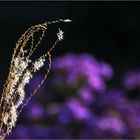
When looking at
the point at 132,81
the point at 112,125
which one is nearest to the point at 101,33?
the point at 132,81

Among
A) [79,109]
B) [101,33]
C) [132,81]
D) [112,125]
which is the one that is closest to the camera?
[112,125]

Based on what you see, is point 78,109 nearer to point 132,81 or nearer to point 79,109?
point 79,109

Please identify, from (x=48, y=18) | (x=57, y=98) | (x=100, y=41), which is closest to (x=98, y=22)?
(x=100, y=41)

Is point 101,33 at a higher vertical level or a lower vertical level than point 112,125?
lower

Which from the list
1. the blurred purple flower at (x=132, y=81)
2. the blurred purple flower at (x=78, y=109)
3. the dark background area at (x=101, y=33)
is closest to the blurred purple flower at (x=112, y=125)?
the blurred purple flower at (x=78, y=109)

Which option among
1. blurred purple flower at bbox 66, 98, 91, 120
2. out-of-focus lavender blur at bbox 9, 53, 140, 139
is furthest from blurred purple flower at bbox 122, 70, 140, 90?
blurred purple flower at bbox 66, 98, 91, 120

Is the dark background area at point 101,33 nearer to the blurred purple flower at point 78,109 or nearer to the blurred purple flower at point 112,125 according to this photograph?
the blurred purple flower at point 78,109

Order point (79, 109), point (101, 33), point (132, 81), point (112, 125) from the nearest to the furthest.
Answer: point (112, 125) < point (79, 109) < point (132, 81) < point (101, 33)

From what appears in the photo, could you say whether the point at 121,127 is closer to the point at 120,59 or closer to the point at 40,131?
the point at 40,131
